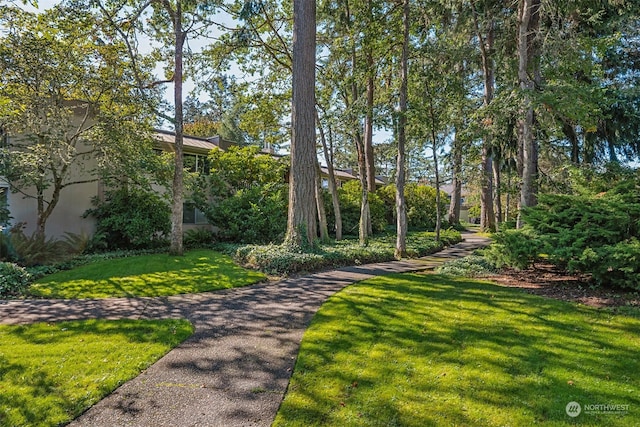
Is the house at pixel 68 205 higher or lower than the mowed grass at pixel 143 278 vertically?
higher

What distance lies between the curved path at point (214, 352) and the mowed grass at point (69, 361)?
19 centimetres

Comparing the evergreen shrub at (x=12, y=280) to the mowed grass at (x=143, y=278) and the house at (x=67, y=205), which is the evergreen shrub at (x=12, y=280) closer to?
the mowed grass at (x=143, y=278)

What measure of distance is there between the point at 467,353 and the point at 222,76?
13.5 meters

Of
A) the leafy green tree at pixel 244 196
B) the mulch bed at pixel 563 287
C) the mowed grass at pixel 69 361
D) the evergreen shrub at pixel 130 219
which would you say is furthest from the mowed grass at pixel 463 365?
the evergreen shrub at pixel 130 219

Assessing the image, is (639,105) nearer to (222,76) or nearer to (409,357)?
(409,357)

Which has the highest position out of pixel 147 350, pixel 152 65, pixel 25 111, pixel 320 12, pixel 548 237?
pixel 320 12

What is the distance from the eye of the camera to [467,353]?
4062 mm

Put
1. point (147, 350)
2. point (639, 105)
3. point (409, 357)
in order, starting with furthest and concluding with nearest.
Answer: point (639, 105), point (147, 350), point (409, 357)

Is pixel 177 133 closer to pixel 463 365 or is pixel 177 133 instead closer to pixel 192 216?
pixel 192 216

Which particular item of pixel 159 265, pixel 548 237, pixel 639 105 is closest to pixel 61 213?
pixel 159 265

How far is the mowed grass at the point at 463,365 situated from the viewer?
3.02 metres

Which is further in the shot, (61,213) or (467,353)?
(61,213)

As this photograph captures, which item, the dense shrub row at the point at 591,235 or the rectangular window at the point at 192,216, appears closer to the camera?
the dense shrub row at the point at 591,235

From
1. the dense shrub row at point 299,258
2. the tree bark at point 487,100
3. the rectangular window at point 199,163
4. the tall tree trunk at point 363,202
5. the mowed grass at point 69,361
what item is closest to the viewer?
the mowed grass at point 69,361
